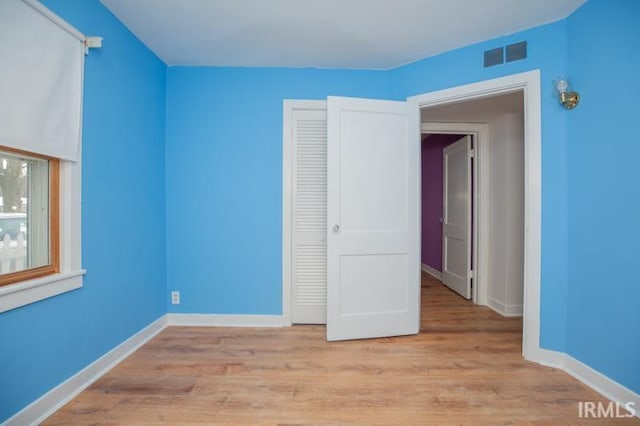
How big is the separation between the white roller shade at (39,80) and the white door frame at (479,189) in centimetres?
326

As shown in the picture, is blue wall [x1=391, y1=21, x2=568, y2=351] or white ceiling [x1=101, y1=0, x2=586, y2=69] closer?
white ceiling [x1=101, y1=0, x2=586, y2=69]

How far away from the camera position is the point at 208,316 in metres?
2.73

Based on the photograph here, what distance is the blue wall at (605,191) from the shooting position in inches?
63.5

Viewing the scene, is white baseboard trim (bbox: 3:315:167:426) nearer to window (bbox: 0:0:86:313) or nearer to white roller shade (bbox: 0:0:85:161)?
window (bbox: 0:0:86:313)

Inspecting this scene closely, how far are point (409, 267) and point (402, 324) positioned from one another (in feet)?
1.67

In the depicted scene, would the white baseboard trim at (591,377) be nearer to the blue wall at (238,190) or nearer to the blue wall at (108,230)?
the blue wall at (238,190)

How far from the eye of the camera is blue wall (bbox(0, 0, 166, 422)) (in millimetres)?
1473

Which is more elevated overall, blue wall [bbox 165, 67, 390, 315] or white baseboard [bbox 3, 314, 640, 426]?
blue wall [bbox 165, 67, 390, 315]

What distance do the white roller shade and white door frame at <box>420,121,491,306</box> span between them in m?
3.26

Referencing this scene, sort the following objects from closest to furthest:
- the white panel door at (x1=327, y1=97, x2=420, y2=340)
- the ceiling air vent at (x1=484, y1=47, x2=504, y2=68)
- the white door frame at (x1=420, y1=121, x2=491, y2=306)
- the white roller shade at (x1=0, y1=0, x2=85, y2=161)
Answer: the white roller shade at (x1=0, y1=0, x2=85, y2=161) < the ceiling air vent at (x1=484, y1=47, x2=504, y2=68) < the white panel door at (x1=327, y1=97, x2=420, y2=340) < the white door frame at (x1=420, y1=121, x2=491, y2=306)

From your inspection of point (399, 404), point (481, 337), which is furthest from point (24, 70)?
point (481, 337)

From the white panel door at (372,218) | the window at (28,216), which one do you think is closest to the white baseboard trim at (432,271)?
the white panel door at (372,218)

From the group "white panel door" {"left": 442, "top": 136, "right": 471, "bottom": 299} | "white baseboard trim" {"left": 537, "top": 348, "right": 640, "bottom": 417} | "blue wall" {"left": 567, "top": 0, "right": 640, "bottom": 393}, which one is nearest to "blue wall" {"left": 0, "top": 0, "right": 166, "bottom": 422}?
"white baseboard trim" {"left": 537, "top": 348, "right": 640, "bottom": 417}

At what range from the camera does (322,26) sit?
2.12 metres
